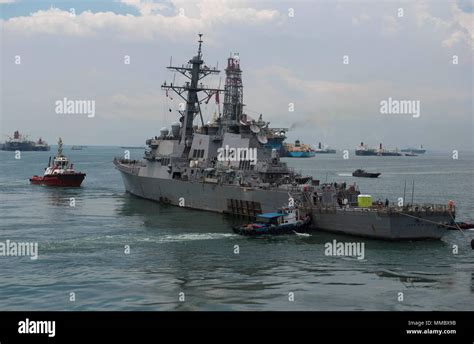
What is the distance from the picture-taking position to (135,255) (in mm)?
32469

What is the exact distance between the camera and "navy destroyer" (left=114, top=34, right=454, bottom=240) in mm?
36594

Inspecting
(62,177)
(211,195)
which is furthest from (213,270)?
(62,177)

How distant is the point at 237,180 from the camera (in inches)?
1982

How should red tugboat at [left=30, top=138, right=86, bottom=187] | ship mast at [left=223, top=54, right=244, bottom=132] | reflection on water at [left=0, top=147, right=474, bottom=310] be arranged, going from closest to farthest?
reflection on water at [left=0, top=147, right=474, bottom=310] → ship mast at [left=223, top=54, right=244, bottom=132] → red tugboat at [left=30, top=138, right=86, bottom=187]

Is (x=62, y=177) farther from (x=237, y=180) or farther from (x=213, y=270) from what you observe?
(x=213, y=270)

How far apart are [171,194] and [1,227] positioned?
2019 cm

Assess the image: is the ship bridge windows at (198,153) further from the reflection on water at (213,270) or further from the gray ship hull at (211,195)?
the reflection on water at (213,270)

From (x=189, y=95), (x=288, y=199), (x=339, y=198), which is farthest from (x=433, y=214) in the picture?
(x=189, y=95)

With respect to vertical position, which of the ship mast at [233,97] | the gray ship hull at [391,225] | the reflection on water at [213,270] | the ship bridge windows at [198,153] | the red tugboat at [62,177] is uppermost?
the ship mast at [233,97]

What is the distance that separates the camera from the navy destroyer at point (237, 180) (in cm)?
3659

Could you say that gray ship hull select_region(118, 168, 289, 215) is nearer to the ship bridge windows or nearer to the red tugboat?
the ship bridge windows

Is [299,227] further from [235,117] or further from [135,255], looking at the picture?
[235,117]

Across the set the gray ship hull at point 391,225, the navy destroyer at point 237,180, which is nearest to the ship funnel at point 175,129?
the navy destroyer at point 237,180

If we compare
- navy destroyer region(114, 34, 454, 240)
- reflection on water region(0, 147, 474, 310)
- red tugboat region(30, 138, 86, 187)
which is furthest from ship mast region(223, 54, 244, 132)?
red tugboat region(30, 138, 86, 187)
